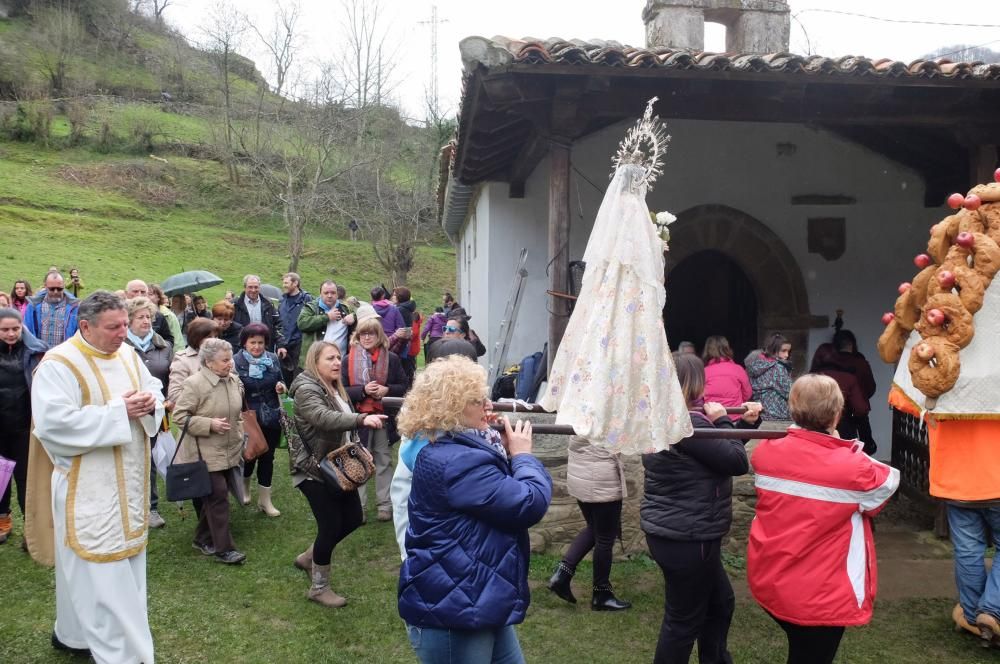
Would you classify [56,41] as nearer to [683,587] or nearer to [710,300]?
[710,300]

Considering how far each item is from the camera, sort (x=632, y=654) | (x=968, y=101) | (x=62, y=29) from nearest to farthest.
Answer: (x=632, y=654)
(x=968, y=101)
(x=62, y=29)

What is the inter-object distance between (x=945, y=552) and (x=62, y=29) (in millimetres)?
44651

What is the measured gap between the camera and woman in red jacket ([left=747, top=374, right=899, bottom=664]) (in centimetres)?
288

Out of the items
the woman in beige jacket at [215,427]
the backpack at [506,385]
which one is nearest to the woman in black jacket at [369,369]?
the woman in beige jacket at [215,427]

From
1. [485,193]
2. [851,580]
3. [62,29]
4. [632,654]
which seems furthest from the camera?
[62,29]

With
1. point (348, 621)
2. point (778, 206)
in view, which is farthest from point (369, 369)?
point (778, 206)

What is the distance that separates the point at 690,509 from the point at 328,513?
7.06ft

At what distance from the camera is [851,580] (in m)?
2.92

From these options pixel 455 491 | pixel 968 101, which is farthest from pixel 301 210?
pixel 455 491

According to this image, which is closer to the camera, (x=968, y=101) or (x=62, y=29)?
(x=968, y=101)

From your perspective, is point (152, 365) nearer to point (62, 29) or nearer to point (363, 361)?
point (363, 361)

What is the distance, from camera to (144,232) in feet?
83.3

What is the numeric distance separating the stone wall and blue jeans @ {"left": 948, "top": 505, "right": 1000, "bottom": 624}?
161cm

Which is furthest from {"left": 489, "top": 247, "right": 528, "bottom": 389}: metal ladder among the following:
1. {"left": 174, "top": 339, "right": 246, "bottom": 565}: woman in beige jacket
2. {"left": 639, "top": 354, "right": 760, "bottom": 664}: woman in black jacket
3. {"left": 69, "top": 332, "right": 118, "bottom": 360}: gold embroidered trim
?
{"left": 69, "top": 332, "right": 118, "bottom": 360}: gold embroidered trim
